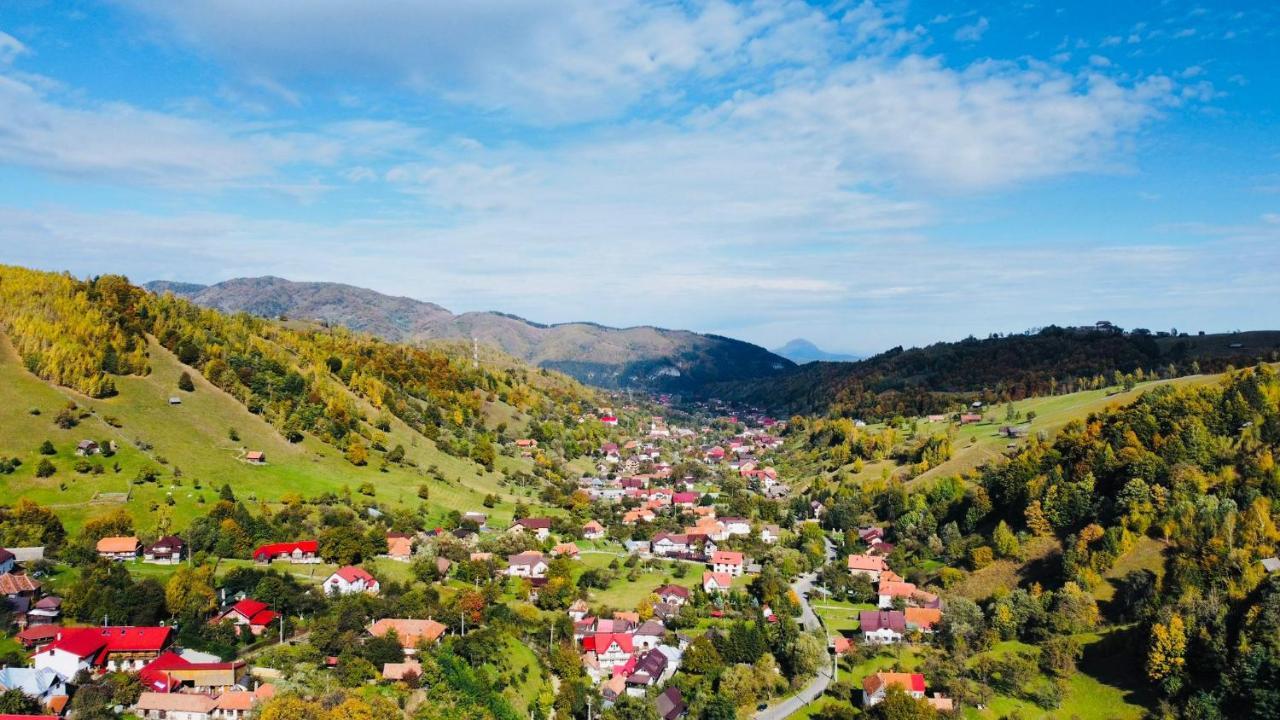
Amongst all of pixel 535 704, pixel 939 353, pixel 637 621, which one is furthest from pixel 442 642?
pixel 939 353

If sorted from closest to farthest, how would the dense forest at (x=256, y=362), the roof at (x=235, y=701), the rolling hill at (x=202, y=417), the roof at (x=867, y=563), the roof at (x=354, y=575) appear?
the roof at (x=235, y=701)
the roof at (x=354, y=575)
the rolling hill at (x=202, y=417)
the roof at (x=867, y=563)
the dense forest at (x=256, y=362)

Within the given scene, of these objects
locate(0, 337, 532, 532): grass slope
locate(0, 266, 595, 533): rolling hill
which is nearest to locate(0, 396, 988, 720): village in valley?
locate(0, 337, 532, 532): grass slope

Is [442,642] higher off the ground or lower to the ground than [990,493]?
lower

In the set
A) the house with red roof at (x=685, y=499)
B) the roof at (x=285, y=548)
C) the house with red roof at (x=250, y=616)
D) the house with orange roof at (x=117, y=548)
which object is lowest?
the house with red roof at (x=685, y=499)

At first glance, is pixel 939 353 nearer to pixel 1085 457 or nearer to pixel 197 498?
pixel 1085 457

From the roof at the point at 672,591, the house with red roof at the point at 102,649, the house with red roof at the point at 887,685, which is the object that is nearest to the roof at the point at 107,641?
the house with red roof at the point at 102,649

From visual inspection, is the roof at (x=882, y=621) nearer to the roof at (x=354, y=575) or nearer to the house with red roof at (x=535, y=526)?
the house with red roof at (x=535, y=526)

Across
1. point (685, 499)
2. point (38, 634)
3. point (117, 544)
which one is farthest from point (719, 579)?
point (38, 634)

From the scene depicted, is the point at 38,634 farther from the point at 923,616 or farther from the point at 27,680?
the point at 923,616
